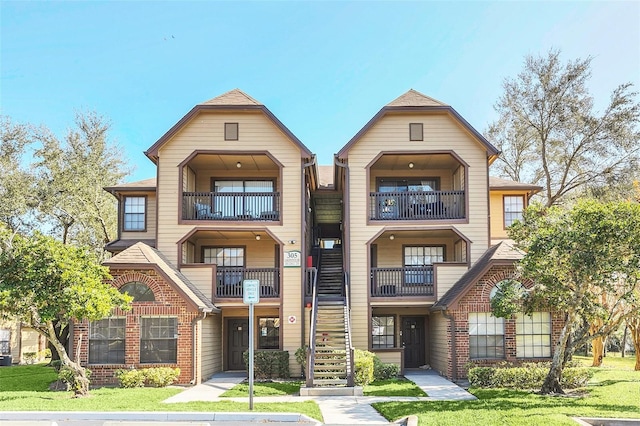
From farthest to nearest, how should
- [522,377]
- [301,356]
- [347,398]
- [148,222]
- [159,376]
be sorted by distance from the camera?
[148,222] < [301,356] < [159,376] < [522,377] < [347,398]

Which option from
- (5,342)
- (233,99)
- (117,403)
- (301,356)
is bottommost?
(5,342)

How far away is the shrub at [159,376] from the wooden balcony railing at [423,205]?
9262 mm

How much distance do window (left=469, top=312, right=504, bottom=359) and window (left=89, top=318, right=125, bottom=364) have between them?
37.2 ft

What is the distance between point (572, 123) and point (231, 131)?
Answer: 17380mm

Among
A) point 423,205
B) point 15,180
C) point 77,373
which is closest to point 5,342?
point 15,180

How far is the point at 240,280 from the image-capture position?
23938 mm

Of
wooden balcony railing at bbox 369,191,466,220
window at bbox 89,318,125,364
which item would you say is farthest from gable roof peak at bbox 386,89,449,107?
window at bbox 89,318,125,364

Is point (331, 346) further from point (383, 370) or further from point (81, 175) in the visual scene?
point (81, 175)

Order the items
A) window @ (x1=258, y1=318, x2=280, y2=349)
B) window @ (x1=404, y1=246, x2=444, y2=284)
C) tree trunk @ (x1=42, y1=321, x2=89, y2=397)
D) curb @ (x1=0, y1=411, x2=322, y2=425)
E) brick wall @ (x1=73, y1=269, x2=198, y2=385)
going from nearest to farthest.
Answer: curb @ (x1=0, y1=411, x2=322, y2=425)
tree trunk @ (x1=42, y1=321, x2=89, y2=397)
brick wall @ (x1=73, y1=269, x2=198, y2=385)
window @ (x1=258, y1=318, x2=280, y2=349)
window @ (x1=404, y1=246, x2=444, y2=284)

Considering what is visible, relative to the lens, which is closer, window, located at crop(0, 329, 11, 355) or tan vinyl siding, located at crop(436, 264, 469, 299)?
tan vinyl siding, located at crop(436, 264, 469, 299)

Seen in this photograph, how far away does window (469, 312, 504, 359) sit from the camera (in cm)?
2120

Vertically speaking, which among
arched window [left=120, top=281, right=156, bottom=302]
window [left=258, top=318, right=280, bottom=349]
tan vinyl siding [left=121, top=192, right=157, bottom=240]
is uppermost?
tan vinyl siding [left=121, top=192, right=157, bottom=240]

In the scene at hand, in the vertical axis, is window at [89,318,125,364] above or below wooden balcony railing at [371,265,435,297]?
below

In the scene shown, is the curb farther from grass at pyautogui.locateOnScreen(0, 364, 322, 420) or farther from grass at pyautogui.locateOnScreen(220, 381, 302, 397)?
grass at pyautogui.locateOnScreen(220, 381, 302, 397)
